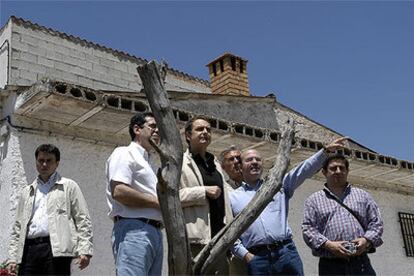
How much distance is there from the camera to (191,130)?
12.2 ft

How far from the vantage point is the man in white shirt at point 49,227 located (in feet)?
12.0

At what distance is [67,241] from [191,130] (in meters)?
1.14

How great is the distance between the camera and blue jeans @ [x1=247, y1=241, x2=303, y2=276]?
12.1 feet

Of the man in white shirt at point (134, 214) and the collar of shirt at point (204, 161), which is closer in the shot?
the man in white shirt at point (134, 214)

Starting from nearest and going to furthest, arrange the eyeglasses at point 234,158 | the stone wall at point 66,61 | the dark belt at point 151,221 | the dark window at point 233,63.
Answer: the dark belt at point 151,221 < the eyeglasses at point 234,158 < the stone wall at point 66,61 < the dark window at point 233,63

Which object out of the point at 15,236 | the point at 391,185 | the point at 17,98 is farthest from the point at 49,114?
the point at 391,185

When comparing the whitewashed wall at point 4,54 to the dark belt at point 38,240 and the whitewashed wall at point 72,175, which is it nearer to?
the whitewashed wall at point 72,175

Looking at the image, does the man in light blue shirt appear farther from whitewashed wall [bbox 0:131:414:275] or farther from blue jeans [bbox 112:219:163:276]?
whitewashed wall [bbox 0:131:414:275]

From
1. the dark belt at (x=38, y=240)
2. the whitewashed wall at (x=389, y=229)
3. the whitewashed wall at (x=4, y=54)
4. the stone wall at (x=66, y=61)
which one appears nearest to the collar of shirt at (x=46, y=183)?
the dark belt at (x=38, y=240)

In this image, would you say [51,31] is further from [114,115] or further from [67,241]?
[67,241]

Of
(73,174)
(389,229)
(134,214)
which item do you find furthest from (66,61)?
(134,214)

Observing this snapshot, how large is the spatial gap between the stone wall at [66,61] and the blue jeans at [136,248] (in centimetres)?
834

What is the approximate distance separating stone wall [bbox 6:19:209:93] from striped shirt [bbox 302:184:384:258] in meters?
8.11

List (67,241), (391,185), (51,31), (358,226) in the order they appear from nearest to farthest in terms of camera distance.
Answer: (67,241) → (358,226) → (391,185) → (51,31)
